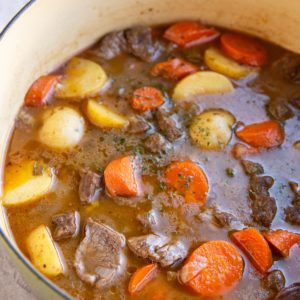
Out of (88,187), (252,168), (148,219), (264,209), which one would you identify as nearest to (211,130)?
(252,168)

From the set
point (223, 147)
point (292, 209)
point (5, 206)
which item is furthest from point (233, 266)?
point (5, 206)

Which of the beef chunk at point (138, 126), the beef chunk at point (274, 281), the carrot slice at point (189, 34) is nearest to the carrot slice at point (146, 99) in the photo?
the beef chunk at point (138, 126)

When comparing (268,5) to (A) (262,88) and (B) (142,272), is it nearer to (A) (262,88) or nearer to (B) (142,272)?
(A) (262,88)

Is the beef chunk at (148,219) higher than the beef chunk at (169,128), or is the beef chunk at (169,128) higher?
the beef chunk at (169,128)

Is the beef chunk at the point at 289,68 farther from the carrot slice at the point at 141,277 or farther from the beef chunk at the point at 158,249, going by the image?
the carrot slice at the point at 141,277

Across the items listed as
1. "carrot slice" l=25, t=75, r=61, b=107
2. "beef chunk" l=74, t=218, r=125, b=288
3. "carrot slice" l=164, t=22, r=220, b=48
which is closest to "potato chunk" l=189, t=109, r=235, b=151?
"carrot slice" l=164, t=22, r=220, b=48
